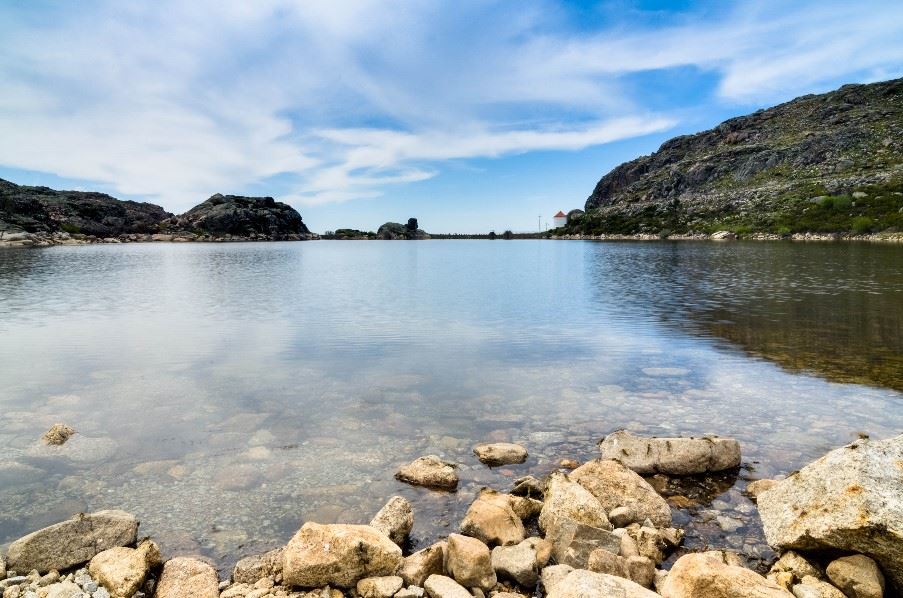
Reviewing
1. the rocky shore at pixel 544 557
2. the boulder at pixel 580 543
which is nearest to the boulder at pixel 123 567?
the rocky shore at pixel 544 557

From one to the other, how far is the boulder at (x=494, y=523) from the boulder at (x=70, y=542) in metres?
5.79

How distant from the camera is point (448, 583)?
23.7 ft

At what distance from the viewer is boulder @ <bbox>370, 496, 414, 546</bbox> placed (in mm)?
8797

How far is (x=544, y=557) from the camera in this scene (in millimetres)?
8203

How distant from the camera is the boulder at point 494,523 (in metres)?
8.70

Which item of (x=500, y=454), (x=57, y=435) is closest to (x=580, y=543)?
(x=500, y=454)

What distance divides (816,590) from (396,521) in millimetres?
6117

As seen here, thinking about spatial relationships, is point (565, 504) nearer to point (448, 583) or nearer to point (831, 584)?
point (448, 583)

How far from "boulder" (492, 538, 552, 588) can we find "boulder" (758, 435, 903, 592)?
3.53 meters

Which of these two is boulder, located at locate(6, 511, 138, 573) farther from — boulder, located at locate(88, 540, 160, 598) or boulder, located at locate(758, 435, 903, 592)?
boulder, located at locate(758, 435, 903, 592)

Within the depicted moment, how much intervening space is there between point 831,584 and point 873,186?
17821cm

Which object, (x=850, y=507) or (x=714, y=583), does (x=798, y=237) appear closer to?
(x=850, y=507)

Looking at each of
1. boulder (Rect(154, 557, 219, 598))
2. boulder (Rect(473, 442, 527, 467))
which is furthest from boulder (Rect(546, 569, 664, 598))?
boulder (Rect(473, 442, 527, 467))

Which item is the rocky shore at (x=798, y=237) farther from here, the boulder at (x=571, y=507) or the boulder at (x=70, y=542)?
the boulder at (x=70, y=542)
